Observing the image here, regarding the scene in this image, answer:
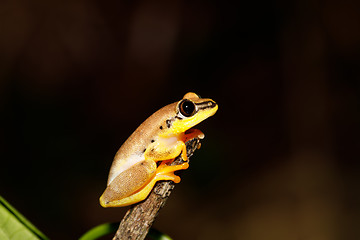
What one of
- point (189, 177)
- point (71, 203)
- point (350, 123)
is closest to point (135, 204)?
point (189, 177)

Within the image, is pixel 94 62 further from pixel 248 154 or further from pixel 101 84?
pixel 248 154

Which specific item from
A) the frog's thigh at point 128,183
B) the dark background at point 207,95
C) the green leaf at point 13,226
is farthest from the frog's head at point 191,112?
the dark background at point 207,95

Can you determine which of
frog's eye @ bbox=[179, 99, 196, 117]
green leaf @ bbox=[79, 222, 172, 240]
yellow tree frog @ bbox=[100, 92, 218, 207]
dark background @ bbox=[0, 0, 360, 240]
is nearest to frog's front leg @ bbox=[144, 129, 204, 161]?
yellow tree frog @ bbox=[100, 92, 218, 207]

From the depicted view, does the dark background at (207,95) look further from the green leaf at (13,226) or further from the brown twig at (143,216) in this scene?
the green leaf at (13,226)

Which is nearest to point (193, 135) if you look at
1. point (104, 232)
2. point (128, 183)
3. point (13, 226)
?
point (128, 183)

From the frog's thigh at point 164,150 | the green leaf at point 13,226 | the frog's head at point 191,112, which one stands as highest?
the frog's head at point 191,112

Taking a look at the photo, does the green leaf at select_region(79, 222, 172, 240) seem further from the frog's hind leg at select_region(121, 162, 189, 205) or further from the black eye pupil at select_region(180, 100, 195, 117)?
the black eye pupil at select_region(180, 100, 195, 117)

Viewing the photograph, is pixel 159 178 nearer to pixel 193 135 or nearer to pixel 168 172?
pixel 168 172
